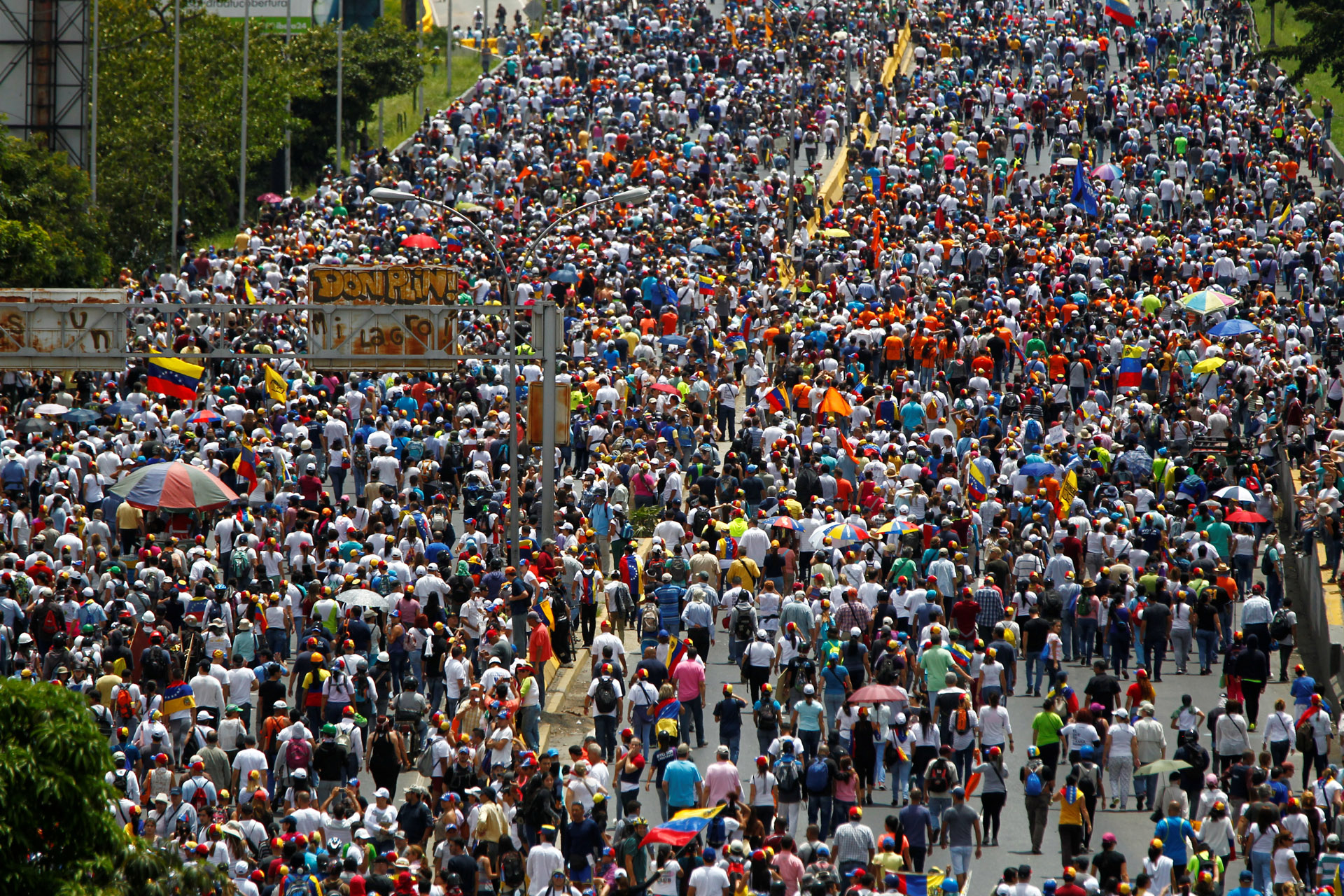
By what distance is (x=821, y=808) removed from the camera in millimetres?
19594

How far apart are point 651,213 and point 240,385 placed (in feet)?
45.5

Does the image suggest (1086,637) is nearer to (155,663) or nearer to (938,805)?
(938,805)

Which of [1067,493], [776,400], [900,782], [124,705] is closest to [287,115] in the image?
[776,400]

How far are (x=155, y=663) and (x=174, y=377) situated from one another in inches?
434

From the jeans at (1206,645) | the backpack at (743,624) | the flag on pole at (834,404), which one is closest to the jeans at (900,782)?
the backpack at (743,624)

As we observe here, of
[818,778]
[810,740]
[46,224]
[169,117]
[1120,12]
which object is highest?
[1120,12]

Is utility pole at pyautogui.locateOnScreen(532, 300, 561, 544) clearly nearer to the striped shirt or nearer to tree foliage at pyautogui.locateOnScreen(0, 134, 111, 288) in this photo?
the striped shirt

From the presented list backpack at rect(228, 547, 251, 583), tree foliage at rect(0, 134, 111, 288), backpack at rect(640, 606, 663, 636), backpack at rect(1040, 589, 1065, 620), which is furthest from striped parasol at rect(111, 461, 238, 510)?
tree foliage at rect(0, 134, 111, 288)

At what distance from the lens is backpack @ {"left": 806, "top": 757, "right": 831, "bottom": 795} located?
759 inches

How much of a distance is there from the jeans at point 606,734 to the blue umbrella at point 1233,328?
16.3 metres

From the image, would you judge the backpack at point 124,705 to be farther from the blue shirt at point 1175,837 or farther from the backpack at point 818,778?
the blue shirt at point 1175,837

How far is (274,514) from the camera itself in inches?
1064

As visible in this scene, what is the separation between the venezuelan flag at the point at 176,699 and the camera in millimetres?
20672

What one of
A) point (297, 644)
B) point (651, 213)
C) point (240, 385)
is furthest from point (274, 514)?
point (651, 213)
